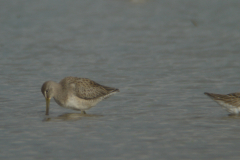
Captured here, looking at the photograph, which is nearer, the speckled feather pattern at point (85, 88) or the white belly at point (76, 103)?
the white belly at point (76, 103)

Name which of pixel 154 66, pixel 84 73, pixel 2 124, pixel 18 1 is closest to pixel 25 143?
pixel 2 124

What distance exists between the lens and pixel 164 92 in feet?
39.2

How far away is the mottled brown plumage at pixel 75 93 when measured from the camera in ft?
34.1

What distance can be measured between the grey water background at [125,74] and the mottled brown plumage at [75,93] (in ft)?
0.84

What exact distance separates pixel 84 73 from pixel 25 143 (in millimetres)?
6473

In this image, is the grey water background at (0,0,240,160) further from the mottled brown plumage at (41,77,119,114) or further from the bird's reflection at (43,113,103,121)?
the mottled brown plumage at (41,77,119,114)

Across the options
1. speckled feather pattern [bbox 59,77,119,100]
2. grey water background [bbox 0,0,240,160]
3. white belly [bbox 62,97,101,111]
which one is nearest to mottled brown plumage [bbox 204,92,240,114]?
grey water background [bbox 0,0,240,160]

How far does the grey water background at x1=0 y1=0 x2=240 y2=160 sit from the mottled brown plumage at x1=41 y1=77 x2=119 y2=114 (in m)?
0.26

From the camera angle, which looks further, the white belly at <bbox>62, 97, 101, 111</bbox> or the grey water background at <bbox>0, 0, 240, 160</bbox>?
the white belly at <bbox>62, 97, 101, 111</bbox>

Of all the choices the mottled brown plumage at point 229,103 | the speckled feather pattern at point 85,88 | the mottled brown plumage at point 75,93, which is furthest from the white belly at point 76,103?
the mottled brown plumage at point 229,103

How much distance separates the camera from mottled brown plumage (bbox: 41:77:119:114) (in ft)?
34.1

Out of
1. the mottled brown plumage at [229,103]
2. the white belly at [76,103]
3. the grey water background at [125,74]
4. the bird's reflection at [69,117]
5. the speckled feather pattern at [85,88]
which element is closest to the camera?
the grey water background at [125,74]

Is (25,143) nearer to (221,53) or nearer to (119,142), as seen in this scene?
(119,142)

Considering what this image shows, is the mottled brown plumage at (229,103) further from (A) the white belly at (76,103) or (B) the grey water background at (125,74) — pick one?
(A) the white belly at (76,103)
